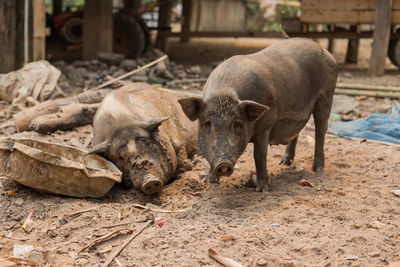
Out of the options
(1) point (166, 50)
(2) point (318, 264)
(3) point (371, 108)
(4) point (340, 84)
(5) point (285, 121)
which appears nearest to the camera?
(2) point (318, 264)

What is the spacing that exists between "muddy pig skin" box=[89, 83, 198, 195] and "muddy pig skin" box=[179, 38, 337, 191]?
1.96ft

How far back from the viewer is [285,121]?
4762 mm

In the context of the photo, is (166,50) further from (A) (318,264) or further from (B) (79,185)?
(A) (318,264)

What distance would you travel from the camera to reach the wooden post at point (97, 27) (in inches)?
461

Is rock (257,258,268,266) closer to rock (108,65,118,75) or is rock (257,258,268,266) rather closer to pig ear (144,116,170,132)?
pig ear (144,116,170,132)

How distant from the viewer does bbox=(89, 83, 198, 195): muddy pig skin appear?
486 centimetres

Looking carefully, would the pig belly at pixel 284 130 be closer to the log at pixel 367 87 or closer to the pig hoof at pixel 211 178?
the pig hoof at pixel 211 178

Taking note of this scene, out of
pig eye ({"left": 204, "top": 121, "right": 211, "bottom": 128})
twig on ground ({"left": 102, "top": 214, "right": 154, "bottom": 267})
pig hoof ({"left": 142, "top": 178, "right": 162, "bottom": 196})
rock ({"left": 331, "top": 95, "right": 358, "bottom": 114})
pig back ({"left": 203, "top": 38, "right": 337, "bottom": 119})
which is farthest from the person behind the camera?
rock ({"left": 331, "top": 95, "right": 358, "bottom": 114})

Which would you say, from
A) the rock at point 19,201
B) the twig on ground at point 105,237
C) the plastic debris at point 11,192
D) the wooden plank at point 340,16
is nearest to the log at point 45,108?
the plastic debris at point 11,192

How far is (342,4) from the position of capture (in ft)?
36.1

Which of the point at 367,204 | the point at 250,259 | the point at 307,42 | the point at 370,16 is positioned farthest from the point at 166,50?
the point at 250,259

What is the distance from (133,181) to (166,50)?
9.99 meters

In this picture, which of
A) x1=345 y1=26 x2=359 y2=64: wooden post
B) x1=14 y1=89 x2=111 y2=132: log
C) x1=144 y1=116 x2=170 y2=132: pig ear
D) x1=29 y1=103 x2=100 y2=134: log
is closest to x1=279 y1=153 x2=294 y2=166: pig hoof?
x1=144 y1=116 x2=170 y2=132: pig ear

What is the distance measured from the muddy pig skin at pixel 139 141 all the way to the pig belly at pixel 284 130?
1.08 m
